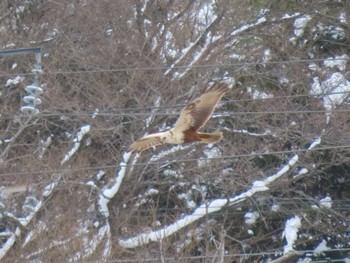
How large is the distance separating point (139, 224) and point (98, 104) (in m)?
2.35

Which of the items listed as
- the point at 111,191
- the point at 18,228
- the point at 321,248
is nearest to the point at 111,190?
the point at 111,191

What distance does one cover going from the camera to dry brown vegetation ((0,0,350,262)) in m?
20.0

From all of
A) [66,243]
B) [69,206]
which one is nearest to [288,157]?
[69,206]

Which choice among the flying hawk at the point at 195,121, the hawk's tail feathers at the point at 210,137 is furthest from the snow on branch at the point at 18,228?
the hawk's tail feathers at the point at 210,137

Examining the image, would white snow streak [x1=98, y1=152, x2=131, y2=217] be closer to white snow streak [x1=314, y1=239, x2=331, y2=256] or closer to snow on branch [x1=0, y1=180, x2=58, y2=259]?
snow on branch [x1=0, y1=180, x2=58, y2=259]

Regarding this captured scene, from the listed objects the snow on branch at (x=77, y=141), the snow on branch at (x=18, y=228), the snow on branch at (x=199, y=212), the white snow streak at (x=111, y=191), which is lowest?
the snow on branch at (x=199, y=212)

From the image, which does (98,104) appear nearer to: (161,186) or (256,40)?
(161,186)

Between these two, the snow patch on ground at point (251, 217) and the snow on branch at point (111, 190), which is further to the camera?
the snow patch on ground at point (251, 217)

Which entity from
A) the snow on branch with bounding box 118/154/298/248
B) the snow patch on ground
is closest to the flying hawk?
the snow on branch with bounding box 118/154/298/248

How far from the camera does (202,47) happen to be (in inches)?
890

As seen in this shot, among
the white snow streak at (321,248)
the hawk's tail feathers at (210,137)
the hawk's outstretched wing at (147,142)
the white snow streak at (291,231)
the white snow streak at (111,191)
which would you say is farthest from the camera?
the white snow streak at (321,248)

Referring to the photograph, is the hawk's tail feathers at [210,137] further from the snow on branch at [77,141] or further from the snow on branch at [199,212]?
the snow on branch at [77,141]

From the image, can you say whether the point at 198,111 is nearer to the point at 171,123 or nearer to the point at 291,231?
the point at 171,123

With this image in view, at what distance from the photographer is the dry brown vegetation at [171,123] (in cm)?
1997
